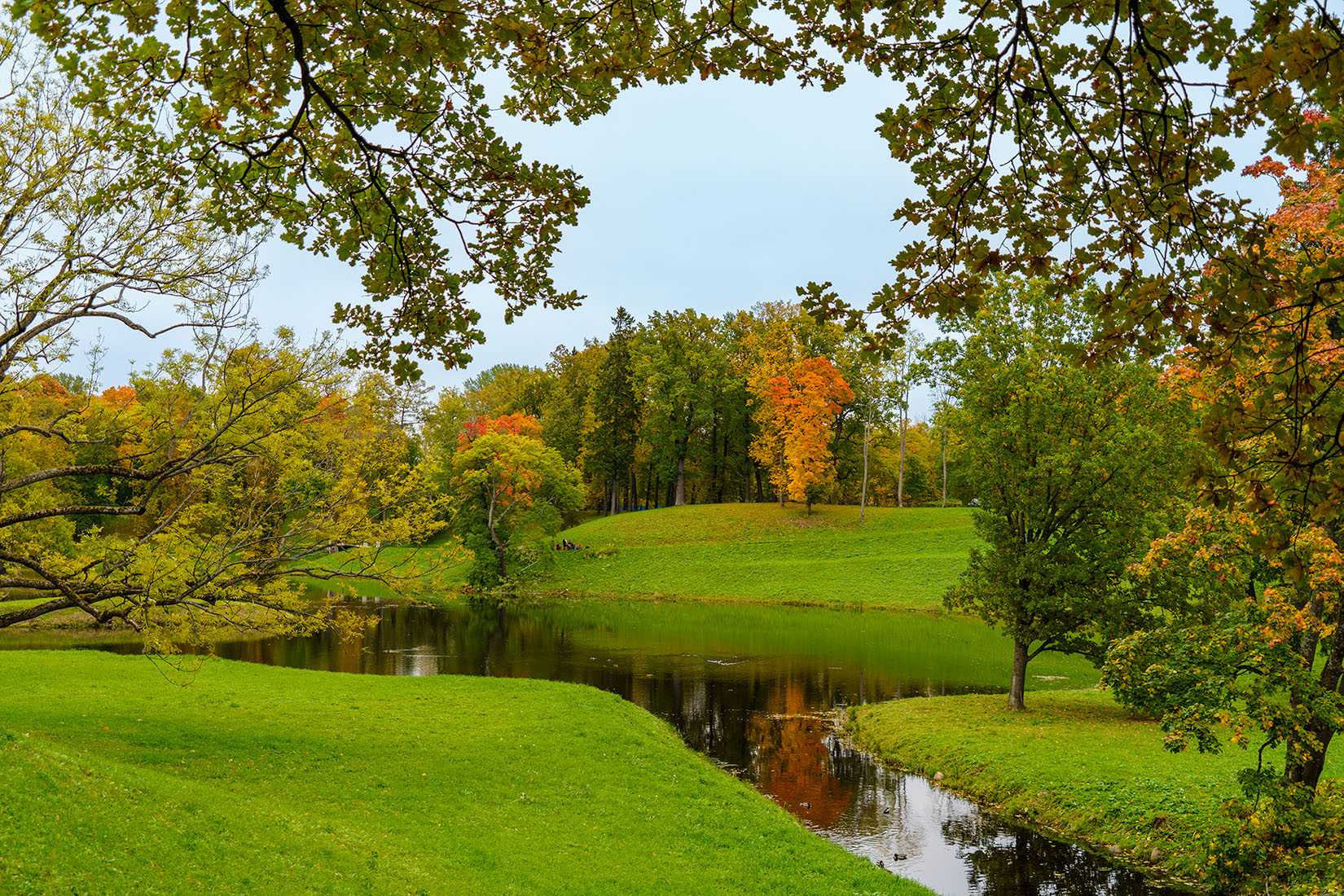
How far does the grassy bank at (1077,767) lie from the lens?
12734 mm

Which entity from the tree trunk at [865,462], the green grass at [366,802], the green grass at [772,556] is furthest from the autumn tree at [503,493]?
the green grass at [366,802]

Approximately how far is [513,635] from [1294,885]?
28.8 m

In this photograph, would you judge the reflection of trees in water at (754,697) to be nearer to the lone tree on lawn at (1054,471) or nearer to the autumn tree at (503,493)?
the lone tree on lawn at (1054,471)

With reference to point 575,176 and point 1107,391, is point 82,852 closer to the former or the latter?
point 575,176

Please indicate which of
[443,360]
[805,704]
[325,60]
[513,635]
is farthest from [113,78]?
[513,635]

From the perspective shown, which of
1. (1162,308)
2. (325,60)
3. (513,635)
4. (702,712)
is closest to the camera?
(1162,308)

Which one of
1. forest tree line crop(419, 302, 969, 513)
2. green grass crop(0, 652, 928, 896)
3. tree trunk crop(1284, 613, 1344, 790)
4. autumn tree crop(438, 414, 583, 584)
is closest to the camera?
green grass crop(0, 652, 928, 896)

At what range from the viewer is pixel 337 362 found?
12344mm

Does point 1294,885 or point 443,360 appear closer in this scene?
point 443,360

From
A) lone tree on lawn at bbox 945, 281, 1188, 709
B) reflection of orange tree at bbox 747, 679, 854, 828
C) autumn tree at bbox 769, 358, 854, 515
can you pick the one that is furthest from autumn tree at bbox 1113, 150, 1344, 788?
autumn tree at bbox 769, 358, 854, 515

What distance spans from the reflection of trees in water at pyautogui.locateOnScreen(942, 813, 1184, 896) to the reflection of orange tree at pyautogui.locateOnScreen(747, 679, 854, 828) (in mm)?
2146

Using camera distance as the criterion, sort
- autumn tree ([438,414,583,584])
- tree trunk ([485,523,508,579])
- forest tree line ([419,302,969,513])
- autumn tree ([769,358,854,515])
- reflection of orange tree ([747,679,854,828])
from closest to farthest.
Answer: reflection of orange tree ([747,679,854,828]) < autumn tree ([438,414,583,584]) < tree trunk ([485,523,508,579]) < autumn tree ([769,358,854,515]) < forest tree line ([419,302,969,513])

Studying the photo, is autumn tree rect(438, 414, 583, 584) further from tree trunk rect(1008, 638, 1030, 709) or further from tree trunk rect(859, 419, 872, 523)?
tree trunk rect(1008, 638, 1030, 709)

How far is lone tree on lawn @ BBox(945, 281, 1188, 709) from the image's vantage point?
60.7ft
